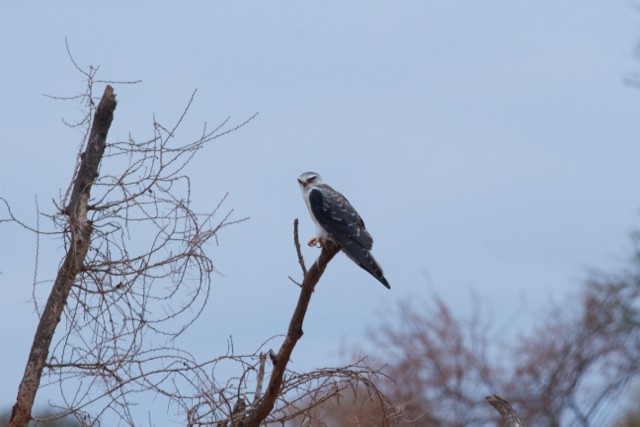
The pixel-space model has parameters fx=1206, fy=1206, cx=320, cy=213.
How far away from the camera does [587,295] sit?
2288 centimetres

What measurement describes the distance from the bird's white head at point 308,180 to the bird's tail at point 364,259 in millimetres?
1868

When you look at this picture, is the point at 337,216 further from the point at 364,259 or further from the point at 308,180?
the point at 308,180

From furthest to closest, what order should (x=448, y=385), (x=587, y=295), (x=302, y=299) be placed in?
1. (x=448, y=385)
2. (x=587, y=295)
3. (x=302, y=299)

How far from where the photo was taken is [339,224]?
9625 mm

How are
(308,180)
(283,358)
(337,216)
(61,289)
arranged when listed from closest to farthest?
(283,358) → (61,289) → (337,216) → (308,180)

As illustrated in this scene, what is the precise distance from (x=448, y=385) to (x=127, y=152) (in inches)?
739

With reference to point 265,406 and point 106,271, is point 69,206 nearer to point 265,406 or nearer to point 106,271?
point 106,271

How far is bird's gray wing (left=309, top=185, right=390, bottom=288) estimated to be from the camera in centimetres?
916

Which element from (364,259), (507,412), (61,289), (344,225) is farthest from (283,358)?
(344,225)

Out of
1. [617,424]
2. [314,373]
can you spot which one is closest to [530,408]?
[617,424]

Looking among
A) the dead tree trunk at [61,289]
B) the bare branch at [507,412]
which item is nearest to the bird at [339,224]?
the bare branch at [507,412]

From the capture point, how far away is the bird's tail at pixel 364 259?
9117 mm

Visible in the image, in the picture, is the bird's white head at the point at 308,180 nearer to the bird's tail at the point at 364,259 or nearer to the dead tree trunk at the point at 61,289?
the bird's tail at the point at 364,259

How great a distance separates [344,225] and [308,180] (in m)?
1.60
